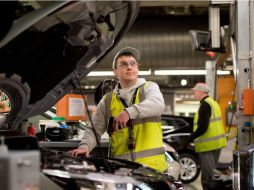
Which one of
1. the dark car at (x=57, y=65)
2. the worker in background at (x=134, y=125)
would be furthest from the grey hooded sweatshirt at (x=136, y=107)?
the dark car at (x=57, y=65)

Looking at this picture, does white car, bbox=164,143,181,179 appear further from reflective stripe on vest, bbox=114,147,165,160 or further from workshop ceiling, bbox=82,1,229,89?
workshop ceiling, bbox=82,1,229,89

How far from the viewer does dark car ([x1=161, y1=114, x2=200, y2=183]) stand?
945cm

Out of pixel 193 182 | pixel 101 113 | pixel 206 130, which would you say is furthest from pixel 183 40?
pixel 101 113

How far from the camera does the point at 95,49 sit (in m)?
2.93

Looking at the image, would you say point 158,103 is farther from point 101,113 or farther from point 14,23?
point 14,23

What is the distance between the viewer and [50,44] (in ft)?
8.75

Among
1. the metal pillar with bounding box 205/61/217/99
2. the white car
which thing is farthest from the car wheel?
the white car

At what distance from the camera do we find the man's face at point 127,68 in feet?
11.0

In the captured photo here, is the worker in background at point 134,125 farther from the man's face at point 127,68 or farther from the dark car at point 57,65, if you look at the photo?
the dark car at point 57,65

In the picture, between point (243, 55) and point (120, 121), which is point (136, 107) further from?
point (243, 55)

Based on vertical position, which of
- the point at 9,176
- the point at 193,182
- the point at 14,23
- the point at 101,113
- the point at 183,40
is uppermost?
the point at 183,40

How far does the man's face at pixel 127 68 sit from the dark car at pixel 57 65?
379 millimetres

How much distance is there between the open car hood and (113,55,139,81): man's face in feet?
1.21

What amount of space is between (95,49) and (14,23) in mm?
933
